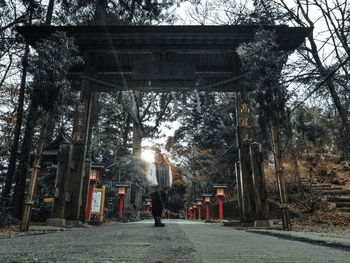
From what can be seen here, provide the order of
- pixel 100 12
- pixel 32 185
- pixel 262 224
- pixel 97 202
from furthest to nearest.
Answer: pixel 97 202, pixel 100 12, pixel 262 224, pixel 32 185

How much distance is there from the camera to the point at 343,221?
7.73m

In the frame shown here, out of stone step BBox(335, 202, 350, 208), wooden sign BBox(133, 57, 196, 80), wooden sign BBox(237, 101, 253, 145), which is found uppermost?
wooden sign BBox(133, 57, 196, 80)

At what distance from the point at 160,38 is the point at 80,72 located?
306cm

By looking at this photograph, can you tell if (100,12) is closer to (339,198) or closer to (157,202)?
(157,202)

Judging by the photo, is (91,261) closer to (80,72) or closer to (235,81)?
(235,81)

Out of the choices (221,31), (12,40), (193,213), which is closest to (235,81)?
(221,31)

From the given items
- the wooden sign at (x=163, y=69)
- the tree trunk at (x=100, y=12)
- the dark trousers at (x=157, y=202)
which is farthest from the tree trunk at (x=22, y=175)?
the dark trousers at (x=157, y=202)

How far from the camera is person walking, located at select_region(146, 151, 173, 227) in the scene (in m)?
5.91

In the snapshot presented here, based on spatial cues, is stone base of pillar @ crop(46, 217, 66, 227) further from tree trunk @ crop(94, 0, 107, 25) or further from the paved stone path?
tree trunk @ crop(94, 0, 107, 25)

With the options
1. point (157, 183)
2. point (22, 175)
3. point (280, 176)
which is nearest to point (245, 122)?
point (280, 176)

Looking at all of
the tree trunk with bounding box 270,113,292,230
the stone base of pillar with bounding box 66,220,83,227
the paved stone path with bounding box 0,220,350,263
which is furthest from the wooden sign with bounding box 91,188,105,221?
the paved stone path with bounding box 0,220,350,263

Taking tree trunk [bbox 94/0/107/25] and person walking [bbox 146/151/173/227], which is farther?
tree trunk [bbox 94/0/107/25]

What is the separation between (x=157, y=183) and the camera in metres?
5.93

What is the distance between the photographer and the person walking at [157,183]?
5.91 m
